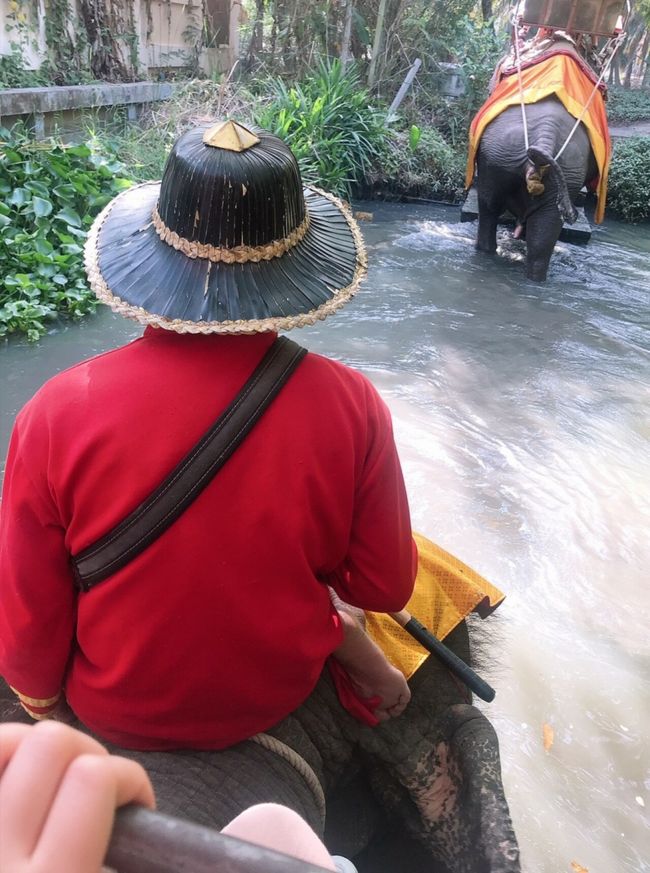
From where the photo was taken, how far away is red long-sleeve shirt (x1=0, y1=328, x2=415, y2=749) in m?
1.02

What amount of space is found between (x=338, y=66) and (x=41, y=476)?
9.39 metres

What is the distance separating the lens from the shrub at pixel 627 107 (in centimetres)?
1530

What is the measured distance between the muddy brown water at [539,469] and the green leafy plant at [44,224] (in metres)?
0.23

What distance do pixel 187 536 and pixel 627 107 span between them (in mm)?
18013

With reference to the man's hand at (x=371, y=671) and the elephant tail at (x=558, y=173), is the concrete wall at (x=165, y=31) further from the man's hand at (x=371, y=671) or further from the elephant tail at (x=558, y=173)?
the man's hand at (x=371, y=671)

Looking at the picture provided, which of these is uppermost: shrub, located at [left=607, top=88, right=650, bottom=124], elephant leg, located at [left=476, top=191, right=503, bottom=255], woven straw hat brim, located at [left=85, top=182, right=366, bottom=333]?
shrub, located at [left=607, top=88, right=650, bottom=124]

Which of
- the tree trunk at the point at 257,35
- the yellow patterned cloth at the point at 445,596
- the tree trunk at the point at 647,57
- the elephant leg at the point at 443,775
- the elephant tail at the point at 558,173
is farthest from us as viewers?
the tree trunk at the point at 647,57

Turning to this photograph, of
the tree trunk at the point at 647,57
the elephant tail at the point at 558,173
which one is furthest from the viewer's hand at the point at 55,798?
the tree trunk at the point at 647,57

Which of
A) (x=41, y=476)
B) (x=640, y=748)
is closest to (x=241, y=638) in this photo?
(x=41, y=476)

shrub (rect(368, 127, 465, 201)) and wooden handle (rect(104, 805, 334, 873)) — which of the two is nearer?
wooden handle (rect(104, 805, 334, 873))

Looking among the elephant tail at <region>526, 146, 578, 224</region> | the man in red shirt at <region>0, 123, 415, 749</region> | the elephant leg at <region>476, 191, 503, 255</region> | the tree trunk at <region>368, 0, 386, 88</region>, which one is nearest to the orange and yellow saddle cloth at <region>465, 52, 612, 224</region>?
the elephant leg at <region>476, 191, 503, 255</region>

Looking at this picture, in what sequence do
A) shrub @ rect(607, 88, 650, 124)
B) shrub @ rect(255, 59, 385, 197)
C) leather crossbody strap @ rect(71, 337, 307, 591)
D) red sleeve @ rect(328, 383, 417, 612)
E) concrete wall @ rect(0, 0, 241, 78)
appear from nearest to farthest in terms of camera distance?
leather crossbody strap @ rect(71, 337, 307, 591), red sleeve @ rect(328, 383, 417, 612), concrete wall @ rect(0, 0, 241, 78), shrub @ rect(255, 59, 385, 197), shrub @ rect(607, 88, 650, 124)

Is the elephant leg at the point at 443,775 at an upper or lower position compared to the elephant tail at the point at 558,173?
lower

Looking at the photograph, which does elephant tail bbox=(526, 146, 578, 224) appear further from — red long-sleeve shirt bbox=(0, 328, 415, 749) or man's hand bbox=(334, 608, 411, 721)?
red long-sleeve shirt bbox=(0, 328, 415, 749)
